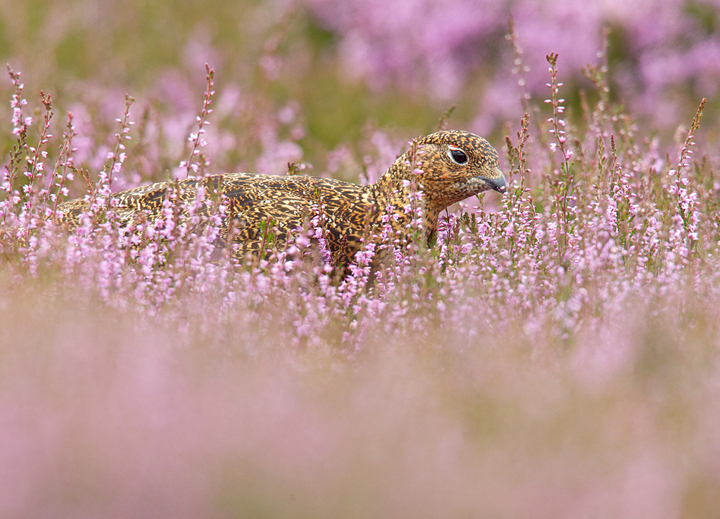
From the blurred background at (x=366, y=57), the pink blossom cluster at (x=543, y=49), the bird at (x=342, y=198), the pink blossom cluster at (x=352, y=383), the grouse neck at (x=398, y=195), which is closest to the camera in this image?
the pink blossom cluster at (x=352, y=383)

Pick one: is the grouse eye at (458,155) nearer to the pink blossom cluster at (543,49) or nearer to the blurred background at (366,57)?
the blurred background at (366,57)

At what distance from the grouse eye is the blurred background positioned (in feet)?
13.6

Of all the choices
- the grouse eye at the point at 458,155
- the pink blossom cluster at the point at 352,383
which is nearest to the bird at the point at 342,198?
the grouse eye at the point at 458,155

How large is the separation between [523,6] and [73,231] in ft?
29.9

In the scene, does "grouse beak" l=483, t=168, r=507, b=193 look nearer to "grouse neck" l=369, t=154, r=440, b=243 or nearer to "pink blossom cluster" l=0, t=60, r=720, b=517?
"grouse neck" l=369, t=154, r=440, b=243

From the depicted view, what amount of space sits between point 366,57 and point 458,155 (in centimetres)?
779

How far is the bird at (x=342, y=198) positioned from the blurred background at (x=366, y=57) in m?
4.09

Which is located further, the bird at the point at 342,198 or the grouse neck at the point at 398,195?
the grouse neck at the point at 398,195

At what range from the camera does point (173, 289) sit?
121 inches

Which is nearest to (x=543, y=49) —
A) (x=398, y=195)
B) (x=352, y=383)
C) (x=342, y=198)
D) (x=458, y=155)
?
(x=458, y=155)

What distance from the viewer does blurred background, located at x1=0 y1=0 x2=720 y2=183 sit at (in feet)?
30.5

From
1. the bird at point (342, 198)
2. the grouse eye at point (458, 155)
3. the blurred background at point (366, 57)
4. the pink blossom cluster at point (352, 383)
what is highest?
the blurred background at point (366, 57)

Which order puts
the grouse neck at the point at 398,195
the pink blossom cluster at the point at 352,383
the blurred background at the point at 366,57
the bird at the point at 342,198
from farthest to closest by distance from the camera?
the blurred background at the point at 366,57
the grouse neck at the point at 398,195
the bird at the point at 342,198
the pink blossom cluster at the point at 352,383

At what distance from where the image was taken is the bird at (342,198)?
3855 mm
